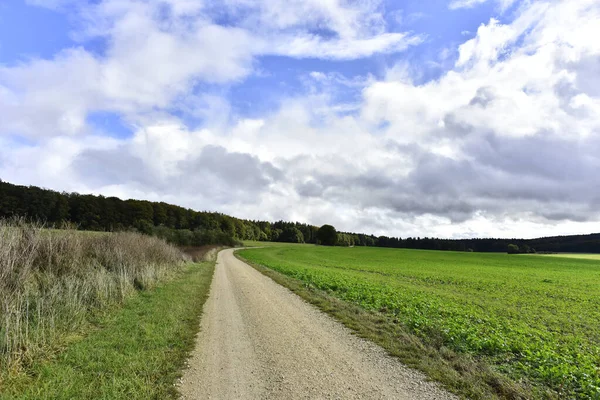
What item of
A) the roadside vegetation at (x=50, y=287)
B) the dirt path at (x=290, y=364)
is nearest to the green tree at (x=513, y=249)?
the roadside vegetation at (x=50, y=287)

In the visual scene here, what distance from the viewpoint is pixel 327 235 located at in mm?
152625

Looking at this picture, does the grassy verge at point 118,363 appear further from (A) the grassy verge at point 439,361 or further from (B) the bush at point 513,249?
(B) the bush at point 513,249

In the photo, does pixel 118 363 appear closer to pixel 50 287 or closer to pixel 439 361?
pixel 50 287

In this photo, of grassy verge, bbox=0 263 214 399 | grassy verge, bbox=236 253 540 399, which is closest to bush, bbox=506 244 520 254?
grassy verge, bbox=236 253 540 399

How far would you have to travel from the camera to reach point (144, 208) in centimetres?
10025

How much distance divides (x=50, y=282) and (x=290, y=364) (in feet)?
32.5

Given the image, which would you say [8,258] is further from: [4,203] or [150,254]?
[4,203]

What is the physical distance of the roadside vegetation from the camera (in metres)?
7.17

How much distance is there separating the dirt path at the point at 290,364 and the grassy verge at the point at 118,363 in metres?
0.53

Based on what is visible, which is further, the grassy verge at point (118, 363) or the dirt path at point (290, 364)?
the dirt path at point (290, 364)

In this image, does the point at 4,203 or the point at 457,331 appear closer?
the point at 457,331

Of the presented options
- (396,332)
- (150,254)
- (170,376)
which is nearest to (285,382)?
(170,376)

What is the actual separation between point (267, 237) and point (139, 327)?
17172 centimetres

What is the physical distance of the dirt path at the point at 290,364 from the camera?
Result: 6234 millimetres
